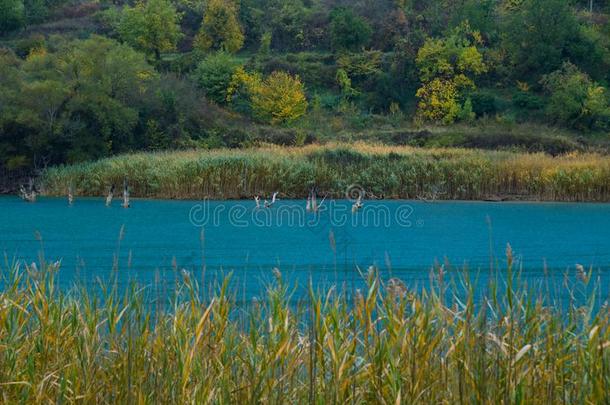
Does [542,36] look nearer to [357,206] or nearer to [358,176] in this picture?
[358,176]

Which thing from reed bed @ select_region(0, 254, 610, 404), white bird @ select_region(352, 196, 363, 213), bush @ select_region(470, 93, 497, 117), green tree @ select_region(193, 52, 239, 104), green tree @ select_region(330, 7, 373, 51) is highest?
reed bed @ select_region(0, 254, 610, 404)

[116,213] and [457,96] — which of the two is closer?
[116,213]

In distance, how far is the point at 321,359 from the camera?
17.1 ft

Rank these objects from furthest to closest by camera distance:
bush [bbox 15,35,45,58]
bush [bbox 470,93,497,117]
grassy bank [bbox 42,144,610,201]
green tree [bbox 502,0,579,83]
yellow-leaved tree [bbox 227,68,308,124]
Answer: bush [bbox 15,35,45,58], green tree [bbox 502,0,579,83], bush [bbox 470,93,497,117], yellow-leaved tree [bbox 227,68,308,124], grassy bank [bbox 42,144,610,201]

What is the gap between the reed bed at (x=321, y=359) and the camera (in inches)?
196

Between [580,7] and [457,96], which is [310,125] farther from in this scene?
[580,7]

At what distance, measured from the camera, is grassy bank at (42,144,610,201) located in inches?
1173

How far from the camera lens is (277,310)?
5605 millimetres

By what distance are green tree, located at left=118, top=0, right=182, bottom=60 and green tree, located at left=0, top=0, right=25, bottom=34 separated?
308 inches

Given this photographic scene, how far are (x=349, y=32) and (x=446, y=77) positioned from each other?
7489mm

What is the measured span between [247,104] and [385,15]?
626 inches

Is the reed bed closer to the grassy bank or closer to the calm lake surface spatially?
the calm lake surface

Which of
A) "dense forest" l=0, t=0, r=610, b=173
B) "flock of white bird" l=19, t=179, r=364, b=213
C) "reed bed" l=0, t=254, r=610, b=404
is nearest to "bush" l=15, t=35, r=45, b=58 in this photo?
"dense forest" l=0, t=0, r=610, b=173

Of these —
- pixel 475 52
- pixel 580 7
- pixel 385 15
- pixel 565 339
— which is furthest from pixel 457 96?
pixel 565 339
